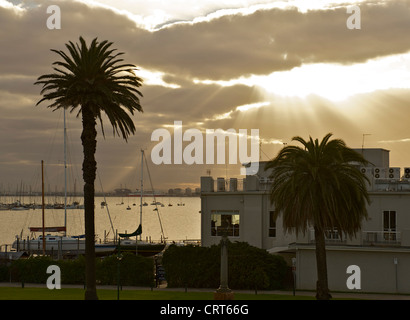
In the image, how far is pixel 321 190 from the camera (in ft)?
125

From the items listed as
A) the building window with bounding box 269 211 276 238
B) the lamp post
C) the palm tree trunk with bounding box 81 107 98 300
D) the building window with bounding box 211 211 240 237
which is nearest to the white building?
the building window with bounding box 269 211 276 238

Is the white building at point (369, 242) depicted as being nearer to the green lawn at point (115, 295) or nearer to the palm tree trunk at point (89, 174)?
the green lawn at point (115, 295)

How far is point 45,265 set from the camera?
5222cm

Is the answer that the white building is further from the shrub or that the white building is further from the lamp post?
the lamp post

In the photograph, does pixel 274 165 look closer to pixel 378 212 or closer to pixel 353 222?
pixel 353 222

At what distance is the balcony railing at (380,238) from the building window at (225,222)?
13.4 meters

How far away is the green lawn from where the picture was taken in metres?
40.1

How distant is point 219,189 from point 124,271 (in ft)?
44.6

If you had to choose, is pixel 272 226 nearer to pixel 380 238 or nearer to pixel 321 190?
pixel 380 238

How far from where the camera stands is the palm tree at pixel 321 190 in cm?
3806

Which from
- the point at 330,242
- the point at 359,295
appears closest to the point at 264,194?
the point at 330,242

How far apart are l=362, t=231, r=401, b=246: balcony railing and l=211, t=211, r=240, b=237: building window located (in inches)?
528

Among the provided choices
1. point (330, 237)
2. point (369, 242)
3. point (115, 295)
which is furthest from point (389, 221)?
point (115, 295)

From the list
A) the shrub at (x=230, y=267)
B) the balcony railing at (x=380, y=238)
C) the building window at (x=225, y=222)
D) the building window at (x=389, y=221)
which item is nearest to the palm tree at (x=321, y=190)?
the shrub at (x=230, y=267)
